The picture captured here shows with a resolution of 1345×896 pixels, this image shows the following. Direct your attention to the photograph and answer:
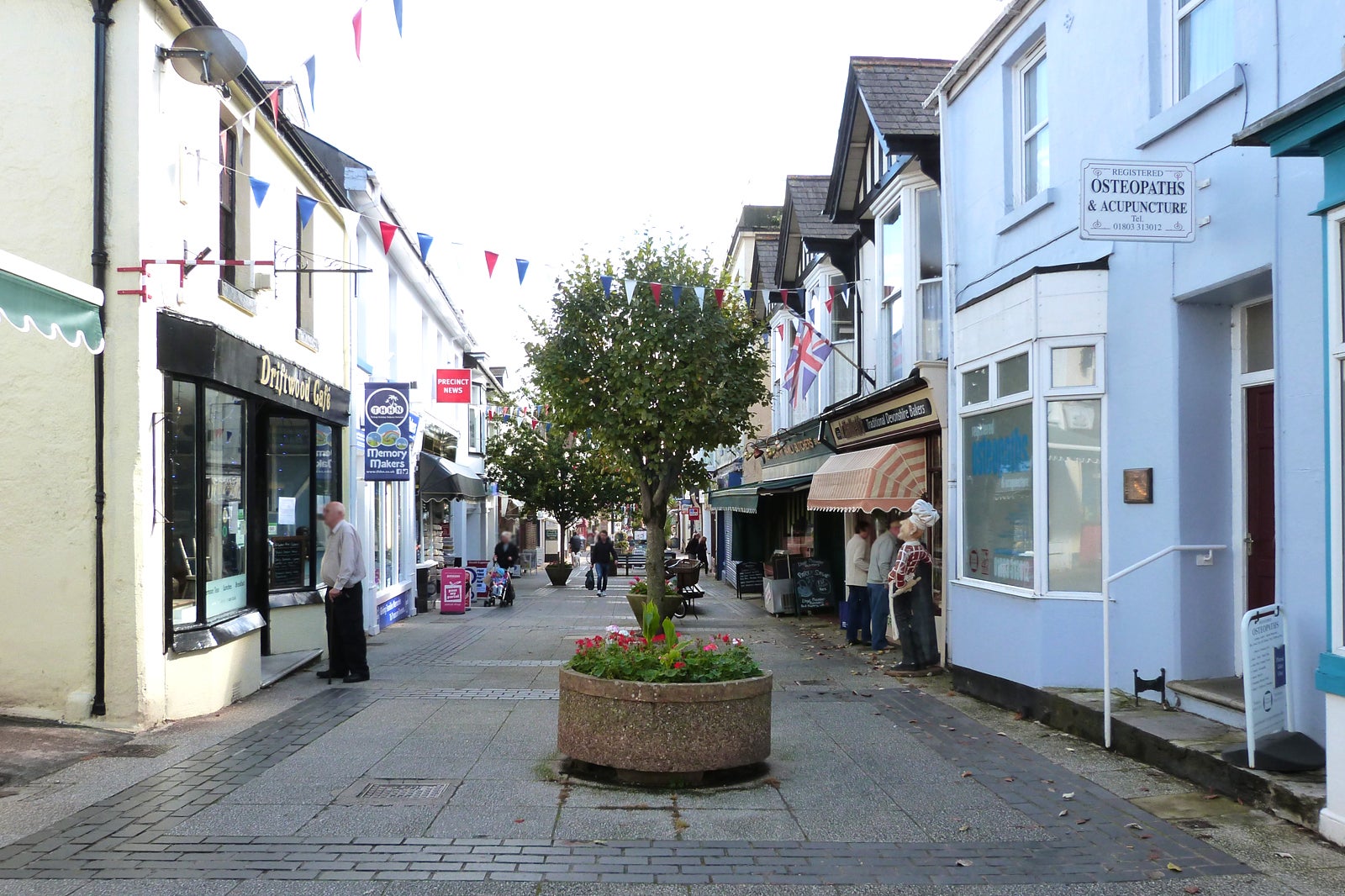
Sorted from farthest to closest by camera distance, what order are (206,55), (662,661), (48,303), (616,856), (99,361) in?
(206,55) < (99,361) < (662,661) < (48,303) < (616,856)

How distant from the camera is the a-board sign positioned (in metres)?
6.27

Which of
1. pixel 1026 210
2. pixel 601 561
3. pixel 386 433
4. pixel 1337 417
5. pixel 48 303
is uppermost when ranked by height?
pixel 1026 210

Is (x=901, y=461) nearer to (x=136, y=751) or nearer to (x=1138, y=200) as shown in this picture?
(x=1138, y=200)

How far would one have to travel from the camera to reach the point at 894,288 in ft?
50.5

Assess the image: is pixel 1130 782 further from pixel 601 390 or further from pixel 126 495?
pixel 601 390

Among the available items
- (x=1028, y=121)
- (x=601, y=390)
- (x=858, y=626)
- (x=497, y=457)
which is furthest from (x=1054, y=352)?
(x=497, y=457)

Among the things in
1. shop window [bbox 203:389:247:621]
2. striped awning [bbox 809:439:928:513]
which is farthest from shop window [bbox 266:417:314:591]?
striped awning [bbox 809:439:928:513]

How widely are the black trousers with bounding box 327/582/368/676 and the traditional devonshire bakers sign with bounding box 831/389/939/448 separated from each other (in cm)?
678

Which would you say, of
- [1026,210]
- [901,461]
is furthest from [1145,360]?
[901,461]

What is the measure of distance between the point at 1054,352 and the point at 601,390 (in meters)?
9.49

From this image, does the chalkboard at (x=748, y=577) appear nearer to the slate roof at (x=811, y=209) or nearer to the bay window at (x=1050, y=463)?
the slate roof at (x=811, y=209)

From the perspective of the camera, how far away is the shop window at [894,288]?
15.0 m

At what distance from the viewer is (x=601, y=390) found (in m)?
17.7

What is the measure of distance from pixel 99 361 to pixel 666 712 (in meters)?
5.03
